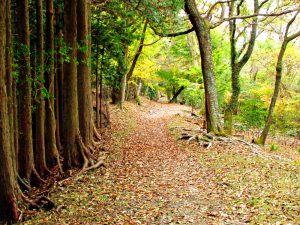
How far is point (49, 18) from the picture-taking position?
946cm

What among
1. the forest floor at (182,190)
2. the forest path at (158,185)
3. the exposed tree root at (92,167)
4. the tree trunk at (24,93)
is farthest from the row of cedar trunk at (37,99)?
the forest path at (158,185)

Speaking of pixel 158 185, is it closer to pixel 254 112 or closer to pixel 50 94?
pixel 50 94

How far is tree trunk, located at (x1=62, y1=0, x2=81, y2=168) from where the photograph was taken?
10039 millimetres

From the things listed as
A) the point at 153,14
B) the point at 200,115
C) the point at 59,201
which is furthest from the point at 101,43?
the point at 200,115

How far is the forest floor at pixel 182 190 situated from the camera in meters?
6.09

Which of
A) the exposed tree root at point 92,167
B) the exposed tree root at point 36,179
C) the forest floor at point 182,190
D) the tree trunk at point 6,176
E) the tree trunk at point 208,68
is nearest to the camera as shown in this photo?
the forest floor at point 182,190

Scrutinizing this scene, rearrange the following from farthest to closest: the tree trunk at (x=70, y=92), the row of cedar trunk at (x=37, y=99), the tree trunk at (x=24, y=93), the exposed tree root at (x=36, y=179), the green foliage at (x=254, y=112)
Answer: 1. the green foliage at (x=254, y=112)
2. the tree trunk at (x=70, y=92)
3. the exposed tree root at (x=36, y=179)
4. the tree trunk at (x=24, y=93)
5. the row of cedar trunk at (x=37, y=99)

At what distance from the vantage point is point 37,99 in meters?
9.21

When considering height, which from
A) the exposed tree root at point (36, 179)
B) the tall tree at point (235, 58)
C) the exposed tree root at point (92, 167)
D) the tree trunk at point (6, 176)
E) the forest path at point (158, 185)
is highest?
the tall tree at point (235, 58)

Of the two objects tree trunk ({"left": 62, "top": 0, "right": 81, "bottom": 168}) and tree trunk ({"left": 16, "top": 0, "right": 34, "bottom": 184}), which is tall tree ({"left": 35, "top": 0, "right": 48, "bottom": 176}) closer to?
tree trunk ({"left": 16, "top": 0, "right": 34, "bottom": 184})

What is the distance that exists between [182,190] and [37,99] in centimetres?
482

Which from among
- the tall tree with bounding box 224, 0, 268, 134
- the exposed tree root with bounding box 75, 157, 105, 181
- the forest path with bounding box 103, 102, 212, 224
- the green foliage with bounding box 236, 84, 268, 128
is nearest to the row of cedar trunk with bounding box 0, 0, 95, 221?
the exposed tree root with bounding box 75, 157, 105, 181

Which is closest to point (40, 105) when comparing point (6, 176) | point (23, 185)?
point (23, 185)

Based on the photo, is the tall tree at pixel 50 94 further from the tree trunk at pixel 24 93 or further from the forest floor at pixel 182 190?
the forest floor at pixel 182 190
